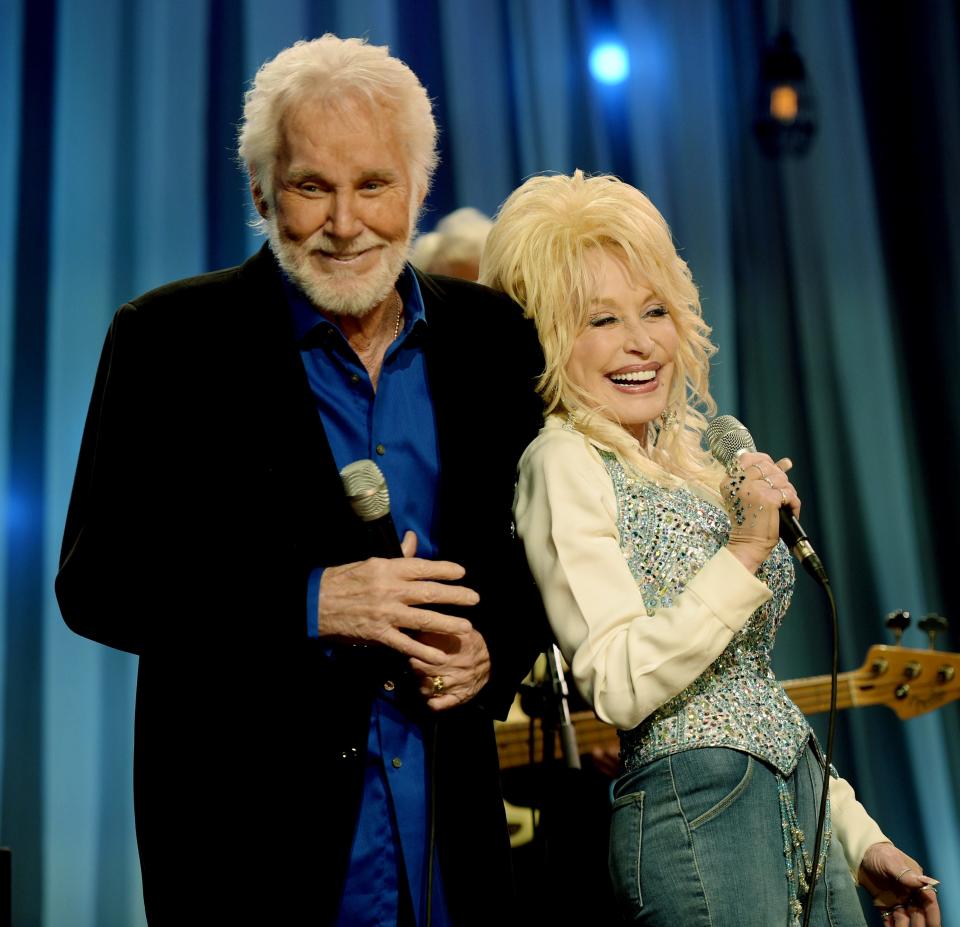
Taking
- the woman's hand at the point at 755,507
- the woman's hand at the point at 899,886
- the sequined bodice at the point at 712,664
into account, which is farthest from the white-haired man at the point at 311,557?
the woman's hand at the point at 899,886

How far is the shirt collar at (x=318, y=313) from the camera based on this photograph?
1.38 metres

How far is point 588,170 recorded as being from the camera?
3385mm

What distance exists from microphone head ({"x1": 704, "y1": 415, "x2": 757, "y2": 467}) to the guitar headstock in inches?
50.8

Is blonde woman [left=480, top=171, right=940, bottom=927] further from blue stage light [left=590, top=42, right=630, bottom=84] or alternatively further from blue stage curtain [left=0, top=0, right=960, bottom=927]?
blue stage light [left=590, top=42, right=630, bottom=84]

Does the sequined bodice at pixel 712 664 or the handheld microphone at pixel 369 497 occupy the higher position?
the handheld microphone at pixel 369 497

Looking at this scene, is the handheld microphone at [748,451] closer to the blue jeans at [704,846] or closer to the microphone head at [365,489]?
the blue jeans at [704,846]

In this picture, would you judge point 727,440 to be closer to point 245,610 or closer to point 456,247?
point 245,610

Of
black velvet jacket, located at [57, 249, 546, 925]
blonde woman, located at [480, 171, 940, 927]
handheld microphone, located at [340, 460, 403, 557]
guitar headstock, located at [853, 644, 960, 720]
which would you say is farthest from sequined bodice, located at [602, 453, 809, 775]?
guitar headstock, located at [853, 644, 960, 720]

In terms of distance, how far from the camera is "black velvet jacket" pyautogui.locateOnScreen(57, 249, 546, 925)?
1.23 meters

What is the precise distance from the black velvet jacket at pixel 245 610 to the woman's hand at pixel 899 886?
43 centimetres

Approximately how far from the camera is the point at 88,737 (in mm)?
2623

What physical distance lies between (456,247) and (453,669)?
61.1 inches

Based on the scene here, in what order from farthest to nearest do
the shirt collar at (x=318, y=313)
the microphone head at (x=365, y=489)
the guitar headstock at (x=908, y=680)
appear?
the guitar headstock at (x=908, y=680), the shirt collar at (x=318, y=313), the microphone head at (x=365, y=489)

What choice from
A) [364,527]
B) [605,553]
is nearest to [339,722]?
[364,527]
